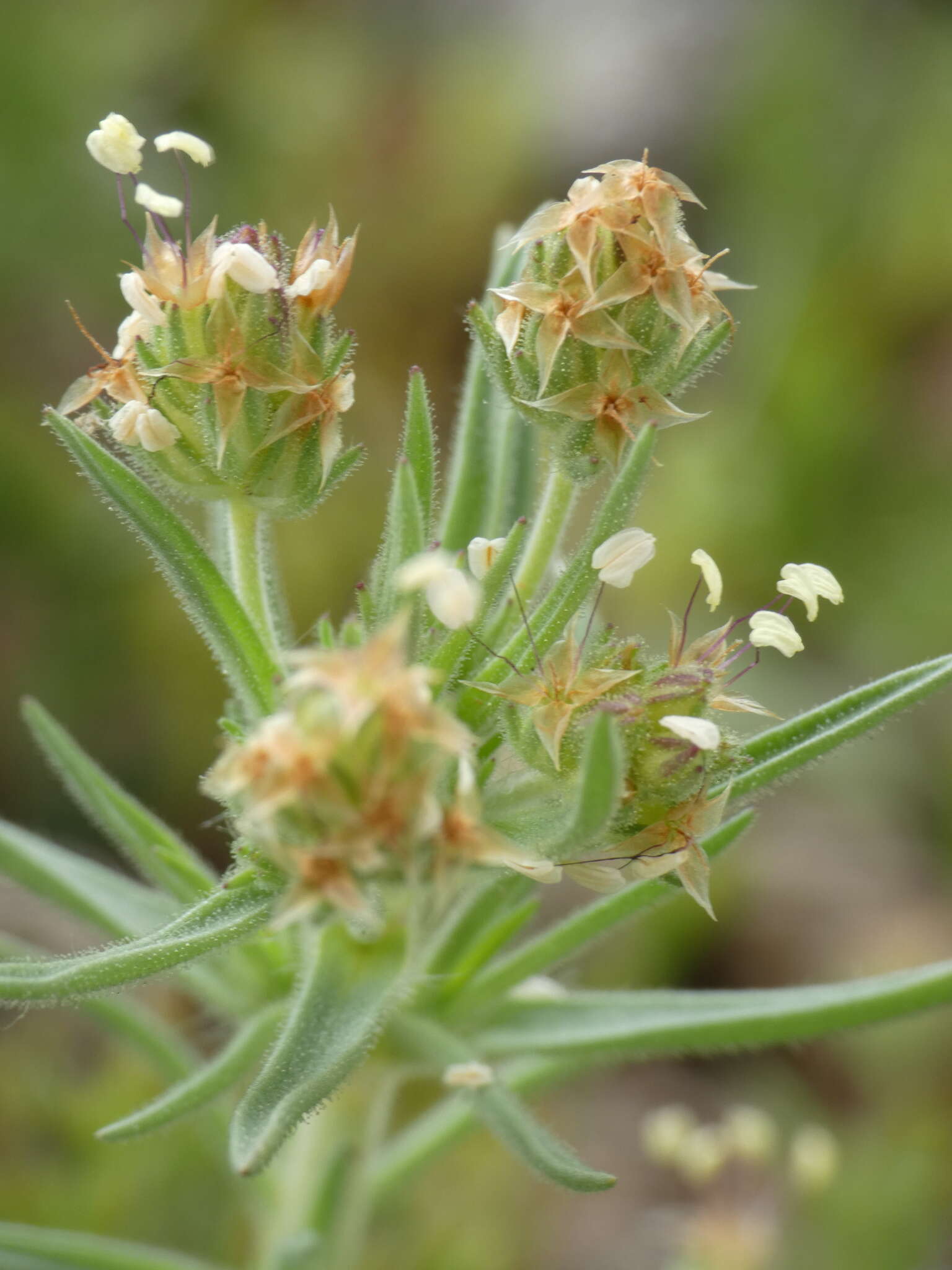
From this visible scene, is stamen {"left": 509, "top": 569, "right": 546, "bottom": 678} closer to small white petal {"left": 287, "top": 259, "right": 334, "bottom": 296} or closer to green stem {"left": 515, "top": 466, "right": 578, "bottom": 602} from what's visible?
green stem {"left": 515, "top": 466, "right": 578, "bottom": 602}

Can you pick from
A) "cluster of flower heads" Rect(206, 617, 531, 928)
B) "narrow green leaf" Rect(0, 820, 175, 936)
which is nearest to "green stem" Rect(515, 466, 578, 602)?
"cluster of flower heads" Rect(206, 617, 531, 928)

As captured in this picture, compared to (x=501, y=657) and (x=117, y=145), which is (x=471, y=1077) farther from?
(x=117, y=145)

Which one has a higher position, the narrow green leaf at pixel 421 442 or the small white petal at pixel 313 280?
the small white petal at pixel 313 280

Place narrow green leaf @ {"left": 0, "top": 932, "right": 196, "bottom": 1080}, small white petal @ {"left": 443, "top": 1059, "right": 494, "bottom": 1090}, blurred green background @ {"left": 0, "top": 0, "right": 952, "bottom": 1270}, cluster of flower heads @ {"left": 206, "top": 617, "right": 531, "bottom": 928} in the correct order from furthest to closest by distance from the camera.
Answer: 1. blurred green background @ {"left": 0, "top": 0, "right": 952, "bottom": 1270}
2. narrow green leaf @ {"left": 0, "top": 932, "right": 196, "bottom": 1080}
3. small white petal @ {"left": 443, "top": 1059, "right": 494, "bottom": 1090}
4. cluster of flower heads @ {"left": 206, "top": 617, "right": 531, "bottom": 928}

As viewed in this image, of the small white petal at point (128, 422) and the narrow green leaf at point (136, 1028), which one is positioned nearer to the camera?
the small white petal at point (128, 422)

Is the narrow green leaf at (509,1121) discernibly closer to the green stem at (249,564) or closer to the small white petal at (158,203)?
the green stem at (249,564)

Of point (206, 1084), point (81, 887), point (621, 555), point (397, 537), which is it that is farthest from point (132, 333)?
point (206, 1084)

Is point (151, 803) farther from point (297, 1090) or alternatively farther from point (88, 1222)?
point (297, 1090)

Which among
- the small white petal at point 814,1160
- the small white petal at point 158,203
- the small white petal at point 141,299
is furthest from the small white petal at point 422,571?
the small white petal at point 814,1160
